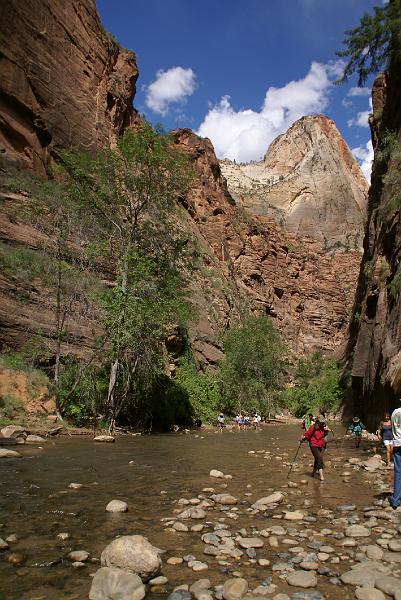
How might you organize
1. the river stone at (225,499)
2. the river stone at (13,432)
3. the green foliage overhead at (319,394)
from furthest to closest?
the green foliage overhead at (319,394)
the river stone at (13,432)
the river stone at (225,499)

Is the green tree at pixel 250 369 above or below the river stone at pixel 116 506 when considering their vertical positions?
above

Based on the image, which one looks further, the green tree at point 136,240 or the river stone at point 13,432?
the green tree at point 136,240

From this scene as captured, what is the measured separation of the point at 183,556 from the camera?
449 centimetres

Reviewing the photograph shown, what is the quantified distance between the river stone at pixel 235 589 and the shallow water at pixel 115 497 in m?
0.18

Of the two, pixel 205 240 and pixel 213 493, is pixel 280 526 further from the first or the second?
pixel 205 240

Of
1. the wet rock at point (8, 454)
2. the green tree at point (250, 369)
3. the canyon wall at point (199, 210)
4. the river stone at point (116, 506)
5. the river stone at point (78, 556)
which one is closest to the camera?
the river stone at point (78, 556)

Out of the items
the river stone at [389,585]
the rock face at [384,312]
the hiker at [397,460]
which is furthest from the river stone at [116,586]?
the rock face at [384,312]

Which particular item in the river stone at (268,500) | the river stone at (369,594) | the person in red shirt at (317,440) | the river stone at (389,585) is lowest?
the river stone at (268,500)

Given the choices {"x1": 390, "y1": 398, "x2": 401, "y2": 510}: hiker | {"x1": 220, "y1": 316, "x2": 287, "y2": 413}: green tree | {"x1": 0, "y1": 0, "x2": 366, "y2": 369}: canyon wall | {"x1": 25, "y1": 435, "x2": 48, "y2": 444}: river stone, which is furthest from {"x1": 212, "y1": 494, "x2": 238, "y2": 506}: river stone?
{"x1": 220, "y1": 316, "x2": 287, "y2": 413}: green tree

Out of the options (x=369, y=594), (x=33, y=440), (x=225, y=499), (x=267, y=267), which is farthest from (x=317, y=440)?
(x=267, y=267)

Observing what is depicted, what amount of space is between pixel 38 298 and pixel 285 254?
7916 centimetres

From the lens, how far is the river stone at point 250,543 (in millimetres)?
4773

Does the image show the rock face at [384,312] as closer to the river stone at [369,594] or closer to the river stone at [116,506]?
the river stone at [116,506]

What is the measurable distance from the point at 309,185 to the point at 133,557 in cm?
12565
